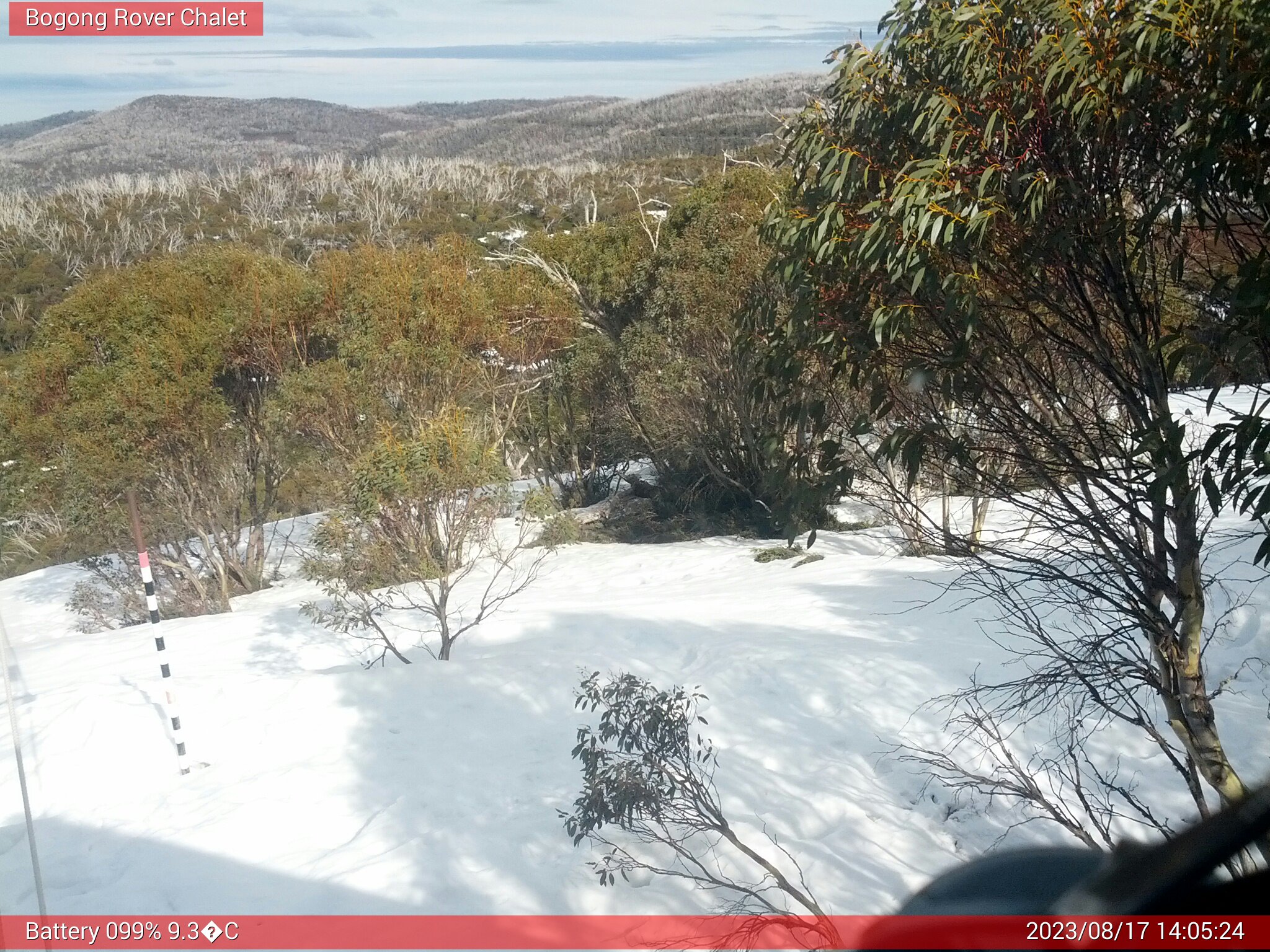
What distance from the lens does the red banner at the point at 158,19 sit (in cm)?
397

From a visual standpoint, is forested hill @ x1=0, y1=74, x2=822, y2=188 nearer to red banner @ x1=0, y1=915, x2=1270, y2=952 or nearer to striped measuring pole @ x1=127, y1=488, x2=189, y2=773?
striped measuring pole @ x1=127, y1=488, x2=189, y2=773

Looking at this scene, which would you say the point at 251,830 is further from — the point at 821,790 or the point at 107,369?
the point at 107,369

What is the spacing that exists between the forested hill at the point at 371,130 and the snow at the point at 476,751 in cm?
386

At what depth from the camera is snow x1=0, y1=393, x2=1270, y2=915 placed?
12.6ft

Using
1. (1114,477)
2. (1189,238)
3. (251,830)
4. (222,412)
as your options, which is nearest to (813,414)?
(1114,477)

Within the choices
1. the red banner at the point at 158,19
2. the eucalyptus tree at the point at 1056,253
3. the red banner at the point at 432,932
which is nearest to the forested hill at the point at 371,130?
the red banner at the point at 158,19

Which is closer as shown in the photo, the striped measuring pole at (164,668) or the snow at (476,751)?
the snow at (476,751)

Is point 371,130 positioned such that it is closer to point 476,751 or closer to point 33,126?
point 33,126

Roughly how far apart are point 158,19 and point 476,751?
378 centimetres

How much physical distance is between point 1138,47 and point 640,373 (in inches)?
431

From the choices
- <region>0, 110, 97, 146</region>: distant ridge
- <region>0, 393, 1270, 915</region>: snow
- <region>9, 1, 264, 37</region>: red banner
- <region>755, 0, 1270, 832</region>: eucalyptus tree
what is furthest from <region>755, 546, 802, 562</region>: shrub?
<region>0, 110, 97, 146</region>: distant ridge

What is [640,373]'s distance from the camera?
13.2 metres

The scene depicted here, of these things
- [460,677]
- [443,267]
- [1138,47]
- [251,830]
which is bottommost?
[460,677]

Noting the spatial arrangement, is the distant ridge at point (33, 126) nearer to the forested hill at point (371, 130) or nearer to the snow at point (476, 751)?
the forested hill at point (371, 130)
